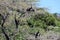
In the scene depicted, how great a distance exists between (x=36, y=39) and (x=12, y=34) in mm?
1636

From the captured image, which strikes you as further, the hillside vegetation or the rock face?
the rock face

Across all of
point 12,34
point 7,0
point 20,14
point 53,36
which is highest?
point 7,0

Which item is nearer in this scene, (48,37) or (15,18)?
(15,18)

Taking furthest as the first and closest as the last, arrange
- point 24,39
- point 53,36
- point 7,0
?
point 53,36
point 24,39
point 7,0

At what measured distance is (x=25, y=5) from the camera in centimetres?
997

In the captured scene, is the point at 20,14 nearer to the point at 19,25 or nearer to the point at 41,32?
the point at 19,25

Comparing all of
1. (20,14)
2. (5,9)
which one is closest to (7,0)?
(5,9)

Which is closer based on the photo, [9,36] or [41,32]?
[9,36]

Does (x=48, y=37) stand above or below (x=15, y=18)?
below

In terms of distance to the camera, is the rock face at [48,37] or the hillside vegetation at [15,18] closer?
the hillside vegetation at [15,18]

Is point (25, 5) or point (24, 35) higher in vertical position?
point (25, 5)

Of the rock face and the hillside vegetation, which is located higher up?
the hillside vegetation

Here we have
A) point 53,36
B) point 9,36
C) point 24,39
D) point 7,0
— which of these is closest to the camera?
point 7,0

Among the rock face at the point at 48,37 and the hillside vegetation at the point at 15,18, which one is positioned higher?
the hillside vegetation at the point at 15,18
